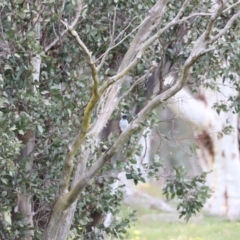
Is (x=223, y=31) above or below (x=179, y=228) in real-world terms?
below

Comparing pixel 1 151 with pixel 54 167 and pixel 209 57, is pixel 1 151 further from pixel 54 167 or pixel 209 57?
pixel 209 57

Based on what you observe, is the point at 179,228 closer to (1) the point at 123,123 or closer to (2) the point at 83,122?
(1) the point at 123,123

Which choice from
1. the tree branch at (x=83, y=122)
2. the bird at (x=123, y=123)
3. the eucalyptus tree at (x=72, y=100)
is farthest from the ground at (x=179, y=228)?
the tree branch at (x=83, y=122)

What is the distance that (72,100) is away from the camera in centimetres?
530

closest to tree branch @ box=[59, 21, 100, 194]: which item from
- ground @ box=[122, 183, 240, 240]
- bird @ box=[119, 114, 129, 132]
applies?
bird @ box=[119, 114, 129, 132]

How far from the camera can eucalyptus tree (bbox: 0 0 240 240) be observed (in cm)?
469

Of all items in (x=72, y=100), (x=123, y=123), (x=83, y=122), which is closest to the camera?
(x=83, y=122)

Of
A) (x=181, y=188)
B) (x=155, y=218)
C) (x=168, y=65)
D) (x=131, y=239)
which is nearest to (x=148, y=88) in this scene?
(x=168, y=65)

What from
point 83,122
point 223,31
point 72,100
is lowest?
point 83,122

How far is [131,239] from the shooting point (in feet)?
35.9

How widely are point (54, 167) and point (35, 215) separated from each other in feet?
1.90

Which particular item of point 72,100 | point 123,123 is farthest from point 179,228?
point 72,100

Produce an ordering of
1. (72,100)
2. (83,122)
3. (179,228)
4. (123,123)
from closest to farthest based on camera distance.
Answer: (83,122) → (72,100) → (123,123) → (179,228)

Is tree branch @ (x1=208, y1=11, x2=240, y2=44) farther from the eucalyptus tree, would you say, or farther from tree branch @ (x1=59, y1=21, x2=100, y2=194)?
tree branch @ (x1=59, y1=21, x2=100, y2=194)
